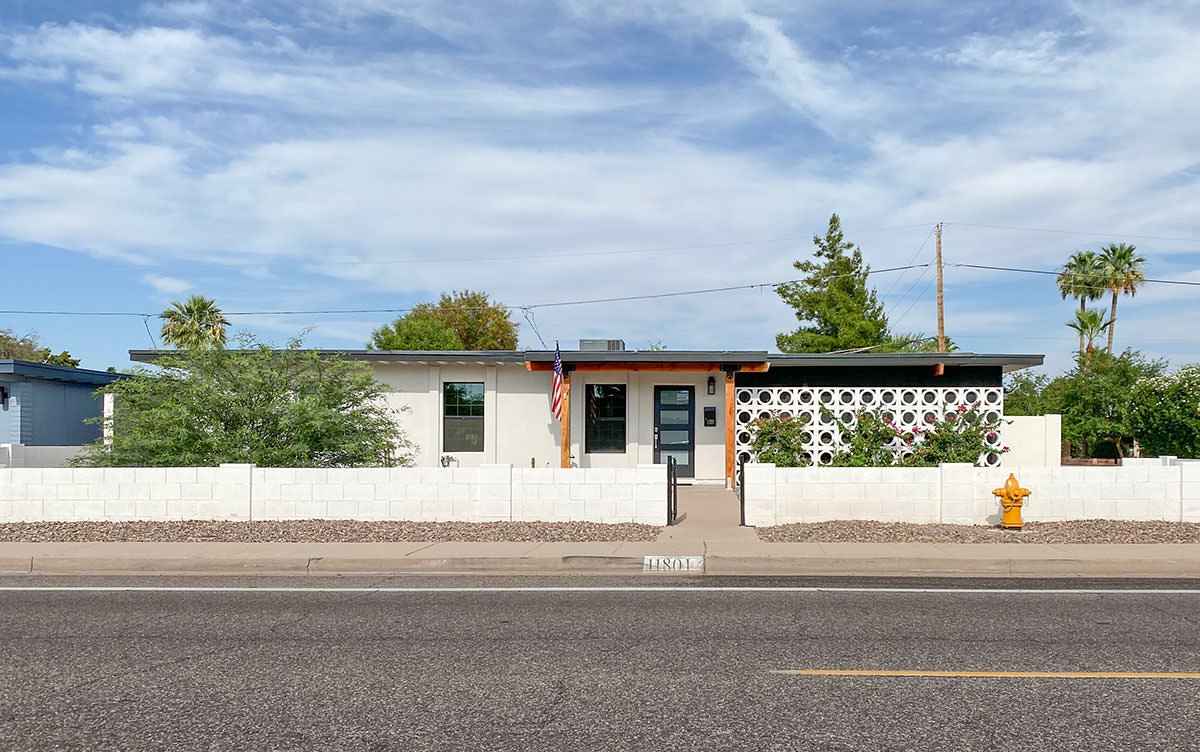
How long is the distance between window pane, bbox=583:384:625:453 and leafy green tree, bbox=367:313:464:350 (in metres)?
31.1

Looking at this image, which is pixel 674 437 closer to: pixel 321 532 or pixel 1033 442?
pixel 1033 442

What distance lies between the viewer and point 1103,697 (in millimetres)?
6168

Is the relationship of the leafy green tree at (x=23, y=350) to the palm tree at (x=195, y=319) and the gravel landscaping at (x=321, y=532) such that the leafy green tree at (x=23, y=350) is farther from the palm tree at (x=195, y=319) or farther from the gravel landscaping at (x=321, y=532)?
the gravel landscaping at (x=321, y=532)

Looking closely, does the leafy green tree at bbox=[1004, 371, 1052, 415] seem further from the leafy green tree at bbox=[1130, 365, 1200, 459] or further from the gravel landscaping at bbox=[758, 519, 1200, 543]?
the gravel landscaping at bbox=[758, 519, 1200, 543]

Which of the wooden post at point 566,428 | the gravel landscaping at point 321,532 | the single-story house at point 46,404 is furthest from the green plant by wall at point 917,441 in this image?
the single-story house at point 46,404

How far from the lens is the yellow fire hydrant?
14125 mm

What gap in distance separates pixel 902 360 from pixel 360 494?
11.9 metres

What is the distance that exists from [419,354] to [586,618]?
12586mm

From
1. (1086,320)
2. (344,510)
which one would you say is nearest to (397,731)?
(344,510)

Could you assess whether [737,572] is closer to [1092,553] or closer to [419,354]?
[1092,553]

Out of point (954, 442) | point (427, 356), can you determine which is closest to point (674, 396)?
point (427, 356)

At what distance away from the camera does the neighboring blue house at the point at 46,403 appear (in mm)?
22359

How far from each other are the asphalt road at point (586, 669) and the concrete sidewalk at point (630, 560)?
5.14ft

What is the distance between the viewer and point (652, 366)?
20.7 metres
